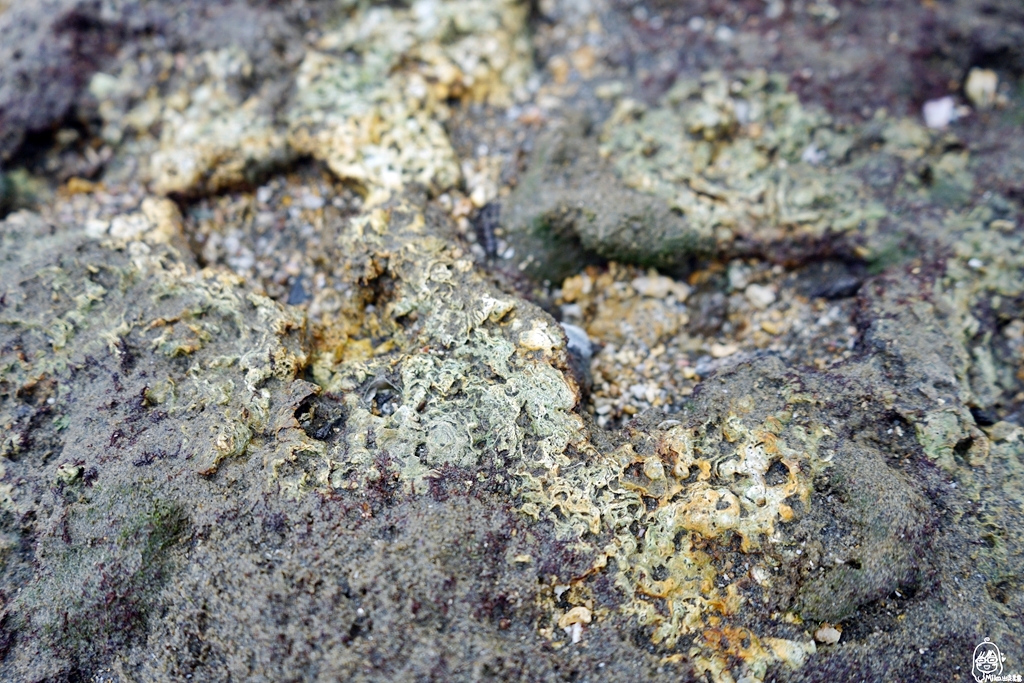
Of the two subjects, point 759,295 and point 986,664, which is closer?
point 986,664

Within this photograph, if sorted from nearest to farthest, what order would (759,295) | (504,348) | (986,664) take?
(986,664) → (504,348) → (759,295)

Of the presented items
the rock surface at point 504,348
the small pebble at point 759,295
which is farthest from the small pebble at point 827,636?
the small pebble at point 759,295

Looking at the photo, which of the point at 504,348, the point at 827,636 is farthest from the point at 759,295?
the point at 827,636

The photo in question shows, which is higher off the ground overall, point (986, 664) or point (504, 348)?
point (504, 348)

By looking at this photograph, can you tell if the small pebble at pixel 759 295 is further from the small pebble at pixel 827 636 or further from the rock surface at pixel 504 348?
the small pebble at pixel 827 636

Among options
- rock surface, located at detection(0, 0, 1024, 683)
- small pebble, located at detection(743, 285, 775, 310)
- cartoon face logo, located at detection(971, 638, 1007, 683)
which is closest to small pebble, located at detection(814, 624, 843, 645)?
rock surface, located at detection(0, 0, 1024, 683)

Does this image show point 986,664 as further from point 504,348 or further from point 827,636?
point 504,348

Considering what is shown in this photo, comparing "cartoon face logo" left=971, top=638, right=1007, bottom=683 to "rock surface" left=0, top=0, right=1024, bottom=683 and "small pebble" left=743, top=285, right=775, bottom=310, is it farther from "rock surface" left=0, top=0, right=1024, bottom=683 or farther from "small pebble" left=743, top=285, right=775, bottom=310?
"small pebble" left=743, top=285, right=775, bottom=310

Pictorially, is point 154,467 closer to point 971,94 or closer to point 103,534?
point 103,534
